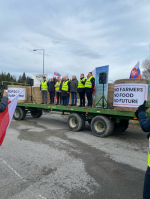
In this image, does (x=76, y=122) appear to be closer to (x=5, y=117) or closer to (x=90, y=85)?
(x=90, y=85)

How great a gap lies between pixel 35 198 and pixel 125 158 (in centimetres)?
285

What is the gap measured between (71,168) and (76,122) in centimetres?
405

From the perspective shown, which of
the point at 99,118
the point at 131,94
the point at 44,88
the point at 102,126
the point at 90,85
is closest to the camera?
the point at 131,94

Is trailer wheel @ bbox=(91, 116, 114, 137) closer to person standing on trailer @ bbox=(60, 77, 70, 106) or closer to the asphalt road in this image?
the asphalt road

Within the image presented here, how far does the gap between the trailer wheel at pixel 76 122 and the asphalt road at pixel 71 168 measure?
1187mm

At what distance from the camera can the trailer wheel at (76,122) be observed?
7.78 meters

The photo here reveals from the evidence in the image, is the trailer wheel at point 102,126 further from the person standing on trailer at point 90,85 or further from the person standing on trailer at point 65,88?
the person standing on trailer at point 65,88

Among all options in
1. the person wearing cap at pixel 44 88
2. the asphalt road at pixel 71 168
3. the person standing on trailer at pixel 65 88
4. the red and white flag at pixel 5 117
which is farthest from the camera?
the person wearing cap at pixel 44 88

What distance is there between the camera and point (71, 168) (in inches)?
161

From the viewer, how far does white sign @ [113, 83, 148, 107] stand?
5949mm

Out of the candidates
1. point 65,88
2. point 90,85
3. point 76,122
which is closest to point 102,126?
point 76,122

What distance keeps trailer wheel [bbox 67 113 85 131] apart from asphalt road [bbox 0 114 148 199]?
1.19m

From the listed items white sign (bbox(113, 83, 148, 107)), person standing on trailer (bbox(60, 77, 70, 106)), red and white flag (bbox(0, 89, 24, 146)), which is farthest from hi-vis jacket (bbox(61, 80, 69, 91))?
red and white flag (bbox(0, 89, 24, 146))

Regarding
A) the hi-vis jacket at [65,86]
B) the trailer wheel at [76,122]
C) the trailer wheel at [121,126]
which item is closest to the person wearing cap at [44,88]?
the hi-vis jacket at [65,86]
